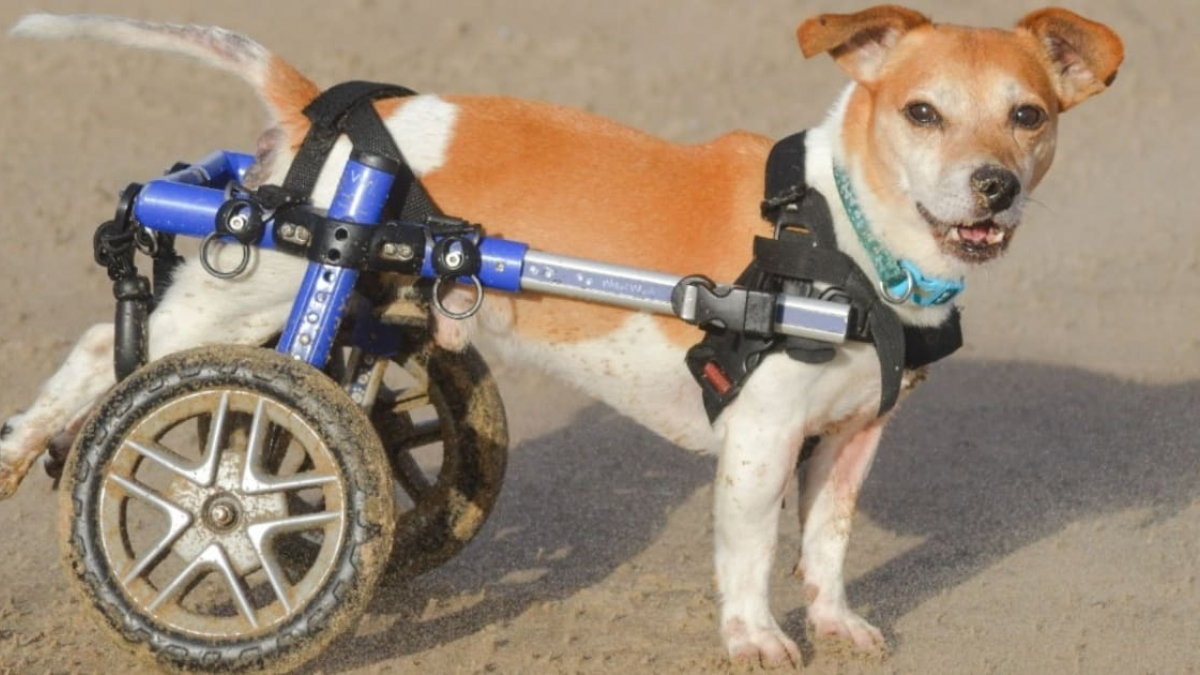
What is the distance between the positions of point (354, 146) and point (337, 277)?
414 millimetres

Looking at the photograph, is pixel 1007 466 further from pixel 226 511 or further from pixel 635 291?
pixel 226 511

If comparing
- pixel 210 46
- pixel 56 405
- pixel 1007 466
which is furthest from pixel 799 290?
pixel 1007 466

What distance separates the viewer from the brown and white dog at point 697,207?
5062mm

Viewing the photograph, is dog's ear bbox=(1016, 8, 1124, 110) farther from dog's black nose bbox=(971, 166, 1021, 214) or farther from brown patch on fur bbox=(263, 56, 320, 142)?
brown patch on fur bbox=(263, 56, 320, 142)

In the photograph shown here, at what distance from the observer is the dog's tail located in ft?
17.8

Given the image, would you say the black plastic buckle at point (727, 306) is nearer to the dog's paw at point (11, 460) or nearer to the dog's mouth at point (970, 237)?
the dog's mouth at point (970, 237)

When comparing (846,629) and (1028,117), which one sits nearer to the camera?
(1028,117)

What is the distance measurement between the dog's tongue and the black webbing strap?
4.74ft

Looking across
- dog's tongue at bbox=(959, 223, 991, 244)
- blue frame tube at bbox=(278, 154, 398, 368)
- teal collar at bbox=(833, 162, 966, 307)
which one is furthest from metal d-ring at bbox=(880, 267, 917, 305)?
blue frame tube at bbox=(278, 154, 398, 368)

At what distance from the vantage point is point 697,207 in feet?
17.4

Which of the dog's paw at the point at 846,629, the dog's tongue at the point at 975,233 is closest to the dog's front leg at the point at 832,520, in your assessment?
the dog's paw at the point at 846,629

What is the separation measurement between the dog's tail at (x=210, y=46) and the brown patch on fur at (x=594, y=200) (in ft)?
1.59

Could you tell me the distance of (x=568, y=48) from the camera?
12.2m

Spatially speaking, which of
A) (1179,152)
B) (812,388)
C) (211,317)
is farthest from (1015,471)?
(1179,152)
